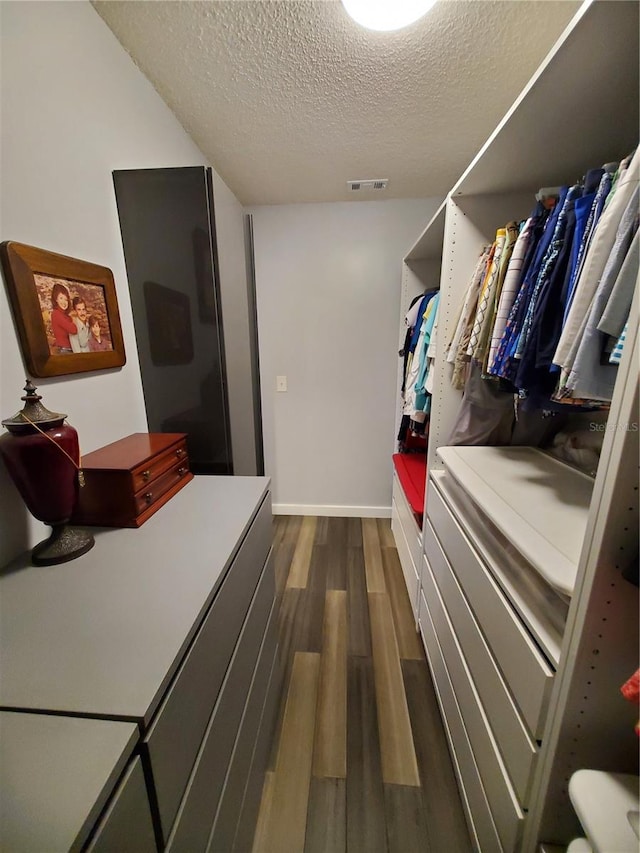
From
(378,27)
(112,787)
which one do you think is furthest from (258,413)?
(112,787)

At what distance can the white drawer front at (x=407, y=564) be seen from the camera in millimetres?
1694

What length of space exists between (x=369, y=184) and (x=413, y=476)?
1901 millimetres

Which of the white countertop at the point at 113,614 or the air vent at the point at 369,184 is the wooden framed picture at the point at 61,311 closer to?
the white countertop at the point at 113,614

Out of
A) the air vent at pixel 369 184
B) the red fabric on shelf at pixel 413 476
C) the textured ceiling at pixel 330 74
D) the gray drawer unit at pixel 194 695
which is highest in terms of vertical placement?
the textured ceiling at pixel 330 74

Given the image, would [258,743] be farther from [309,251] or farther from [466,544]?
[309,251]

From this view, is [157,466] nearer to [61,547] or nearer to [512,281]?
[61,547]

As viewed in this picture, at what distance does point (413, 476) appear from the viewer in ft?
6.49

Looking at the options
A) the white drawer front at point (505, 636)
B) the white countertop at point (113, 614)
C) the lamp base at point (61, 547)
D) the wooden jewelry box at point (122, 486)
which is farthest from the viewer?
the wooden jewelry box at point (122, 486)

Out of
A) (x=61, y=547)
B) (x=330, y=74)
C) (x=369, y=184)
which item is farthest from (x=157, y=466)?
(x=369, y=184)

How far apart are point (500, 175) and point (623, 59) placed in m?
0.46

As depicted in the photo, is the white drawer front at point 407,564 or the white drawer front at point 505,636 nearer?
the white drawer front at point 505,636

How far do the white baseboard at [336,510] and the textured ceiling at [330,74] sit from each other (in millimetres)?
2421

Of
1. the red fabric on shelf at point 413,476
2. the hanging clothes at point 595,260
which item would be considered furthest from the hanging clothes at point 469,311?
the red fabric on shelf at point 413,476

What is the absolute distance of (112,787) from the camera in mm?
406
